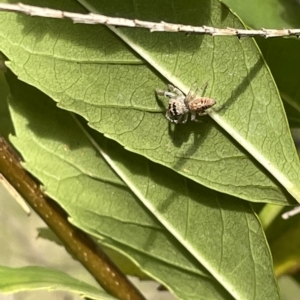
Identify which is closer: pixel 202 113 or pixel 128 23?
pixel 128 23

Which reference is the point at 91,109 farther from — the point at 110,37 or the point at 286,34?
the point at 286,34

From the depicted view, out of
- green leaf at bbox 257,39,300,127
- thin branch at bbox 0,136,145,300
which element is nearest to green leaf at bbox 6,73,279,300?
thin branch at bbox 0,136,145,300

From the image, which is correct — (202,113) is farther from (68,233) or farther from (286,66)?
(68,233)

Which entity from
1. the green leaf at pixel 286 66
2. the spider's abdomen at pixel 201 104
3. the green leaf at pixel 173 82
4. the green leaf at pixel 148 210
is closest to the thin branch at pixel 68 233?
the green leaf at pixel 148 210

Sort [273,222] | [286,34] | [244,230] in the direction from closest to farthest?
[286,34], [244,230], [273,222]

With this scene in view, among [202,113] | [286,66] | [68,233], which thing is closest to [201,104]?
[202,113]

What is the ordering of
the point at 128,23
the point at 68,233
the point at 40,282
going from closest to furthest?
the point at 128,23
the point at 40,282
the point at 68,233

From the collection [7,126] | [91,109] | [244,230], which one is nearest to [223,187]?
[244,230]
